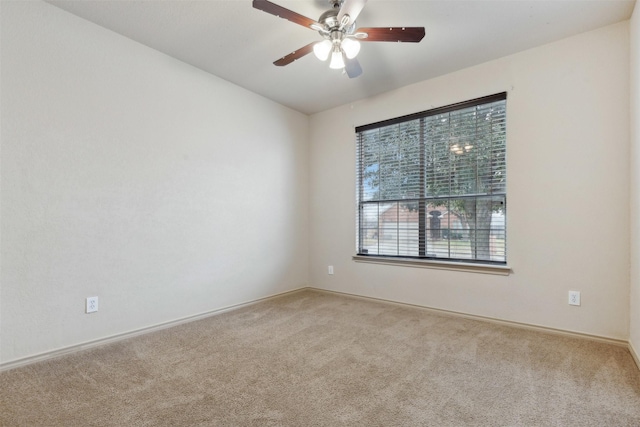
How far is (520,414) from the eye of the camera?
1587 millimetres

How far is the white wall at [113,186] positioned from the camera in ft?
6.98

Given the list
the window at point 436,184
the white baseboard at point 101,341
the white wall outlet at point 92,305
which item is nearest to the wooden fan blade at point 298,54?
the window at point 436,184

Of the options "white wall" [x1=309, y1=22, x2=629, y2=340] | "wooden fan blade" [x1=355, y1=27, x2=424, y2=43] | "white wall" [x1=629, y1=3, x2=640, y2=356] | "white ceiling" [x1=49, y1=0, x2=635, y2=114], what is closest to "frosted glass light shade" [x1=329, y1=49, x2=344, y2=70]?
"wooden fan blade" [x1=355, y1=27, x2=424, y2=43]

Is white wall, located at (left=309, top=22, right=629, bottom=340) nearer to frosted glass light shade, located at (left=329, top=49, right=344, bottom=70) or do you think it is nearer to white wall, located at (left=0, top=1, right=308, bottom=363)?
frosted glass light shade, located at (left=329, top=49, right=344, bottom=70)

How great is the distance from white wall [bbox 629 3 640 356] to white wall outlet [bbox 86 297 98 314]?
13.0 feet

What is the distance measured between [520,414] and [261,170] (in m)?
3.29

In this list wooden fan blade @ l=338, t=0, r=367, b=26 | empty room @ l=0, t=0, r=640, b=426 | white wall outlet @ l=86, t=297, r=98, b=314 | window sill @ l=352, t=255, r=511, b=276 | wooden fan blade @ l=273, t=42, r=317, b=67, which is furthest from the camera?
window sill @ l=352, t=255, r=511, b=276

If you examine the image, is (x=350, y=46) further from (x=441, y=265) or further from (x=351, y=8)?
(x=441, y=265)

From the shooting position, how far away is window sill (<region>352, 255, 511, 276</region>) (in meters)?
2.95

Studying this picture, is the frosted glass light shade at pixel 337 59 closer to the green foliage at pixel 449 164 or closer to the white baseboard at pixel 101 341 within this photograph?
the green foliage at pixel 449 164

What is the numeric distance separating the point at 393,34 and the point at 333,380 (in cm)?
225

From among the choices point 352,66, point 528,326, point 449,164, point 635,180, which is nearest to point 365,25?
point 352,66

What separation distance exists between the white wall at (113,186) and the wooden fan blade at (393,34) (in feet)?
6.46

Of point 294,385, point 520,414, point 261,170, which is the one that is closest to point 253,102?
point 261,170
